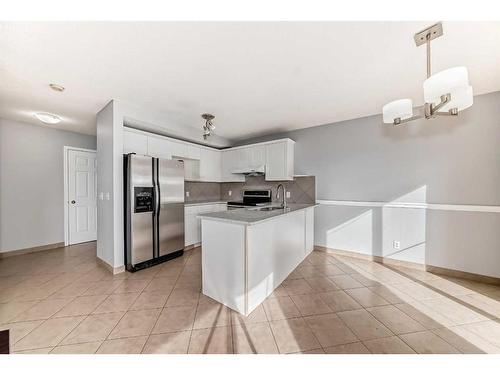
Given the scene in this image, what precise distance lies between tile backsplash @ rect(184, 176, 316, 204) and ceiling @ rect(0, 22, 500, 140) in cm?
150

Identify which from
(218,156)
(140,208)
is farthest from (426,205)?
(140,208)

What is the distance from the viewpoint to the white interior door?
4.23m

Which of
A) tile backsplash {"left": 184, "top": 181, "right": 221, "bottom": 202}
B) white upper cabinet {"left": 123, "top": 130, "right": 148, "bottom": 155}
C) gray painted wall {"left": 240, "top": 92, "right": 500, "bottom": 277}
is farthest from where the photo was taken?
tile backsplash {"left": 184, "top": 181, "right": 221, "bottom": 202}

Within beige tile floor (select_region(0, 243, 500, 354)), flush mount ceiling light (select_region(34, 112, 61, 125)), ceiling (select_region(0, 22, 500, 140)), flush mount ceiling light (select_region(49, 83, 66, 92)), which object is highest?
ceiling (select_region(0, 22, 500, 140))

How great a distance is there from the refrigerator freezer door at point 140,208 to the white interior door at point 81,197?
2.43 meters

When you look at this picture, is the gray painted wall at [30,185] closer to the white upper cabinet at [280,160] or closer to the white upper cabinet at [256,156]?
the white upper cabinet at [256,156]

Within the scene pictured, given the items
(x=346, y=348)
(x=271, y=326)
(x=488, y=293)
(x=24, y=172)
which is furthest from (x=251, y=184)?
(x=24, y=172)

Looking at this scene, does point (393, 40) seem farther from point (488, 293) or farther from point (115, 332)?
point (115, 332)

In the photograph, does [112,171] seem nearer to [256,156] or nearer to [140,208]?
[140,208]

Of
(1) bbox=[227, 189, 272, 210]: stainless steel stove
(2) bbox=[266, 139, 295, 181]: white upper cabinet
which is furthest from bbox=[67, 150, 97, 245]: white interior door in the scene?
(2) bbox=[266, 139, 295, 181]: white upper cabinet

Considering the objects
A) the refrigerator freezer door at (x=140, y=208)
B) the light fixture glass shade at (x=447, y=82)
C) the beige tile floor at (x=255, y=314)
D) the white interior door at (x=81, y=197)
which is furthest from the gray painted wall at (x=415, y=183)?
the white interior door at (x=81, y=197)

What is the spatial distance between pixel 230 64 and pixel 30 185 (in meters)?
4.40

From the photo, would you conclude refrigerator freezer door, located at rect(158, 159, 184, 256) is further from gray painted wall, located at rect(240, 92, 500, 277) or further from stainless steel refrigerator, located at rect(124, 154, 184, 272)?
gray painted wall, located at rect(240, 92, 500, 277)

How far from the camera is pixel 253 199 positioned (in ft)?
15.1
